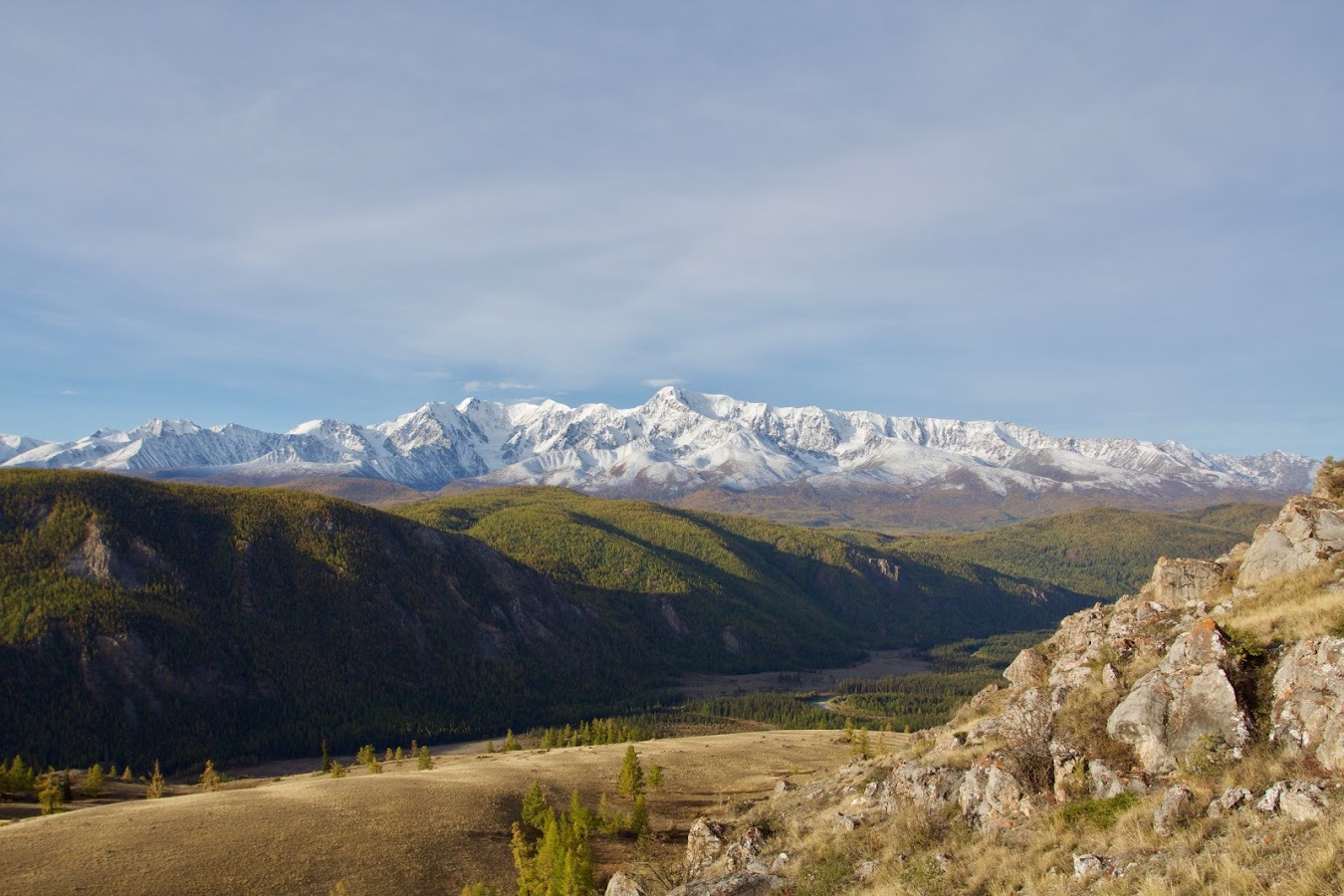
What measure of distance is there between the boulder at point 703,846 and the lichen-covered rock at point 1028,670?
1770cm

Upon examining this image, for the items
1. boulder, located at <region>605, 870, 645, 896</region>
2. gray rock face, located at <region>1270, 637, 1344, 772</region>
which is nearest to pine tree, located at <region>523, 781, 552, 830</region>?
boulder, located at <region>605, 870, 645, 896</region>

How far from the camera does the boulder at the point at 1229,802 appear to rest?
20.6 metres

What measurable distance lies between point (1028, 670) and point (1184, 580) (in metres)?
8.83

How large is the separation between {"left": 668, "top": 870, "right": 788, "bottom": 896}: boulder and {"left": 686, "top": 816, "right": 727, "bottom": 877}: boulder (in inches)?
412

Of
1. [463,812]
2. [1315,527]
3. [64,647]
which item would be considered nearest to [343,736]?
[64,647]

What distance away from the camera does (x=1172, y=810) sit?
21.4 m

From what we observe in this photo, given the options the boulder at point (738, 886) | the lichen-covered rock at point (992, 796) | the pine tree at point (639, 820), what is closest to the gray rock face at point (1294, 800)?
the lichen-covered rock at point (992, 796)

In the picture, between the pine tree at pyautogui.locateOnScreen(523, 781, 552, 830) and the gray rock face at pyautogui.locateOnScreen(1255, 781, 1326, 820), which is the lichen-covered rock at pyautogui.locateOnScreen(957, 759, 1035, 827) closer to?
the gray rock face at pyautogui.locateOnScreen(1255, 781, 1326, 820)

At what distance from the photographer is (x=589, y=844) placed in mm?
60250

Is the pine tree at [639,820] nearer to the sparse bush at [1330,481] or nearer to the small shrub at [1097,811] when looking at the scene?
the small shrub at [1097,811]

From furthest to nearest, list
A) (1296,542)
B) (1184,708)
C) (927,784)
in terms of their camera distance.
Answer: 1. (1296,542)
2. (927,784)
3. (1184,708)

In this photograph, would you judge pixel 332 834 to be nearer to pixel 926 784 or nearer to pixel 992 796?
pixel 926 784

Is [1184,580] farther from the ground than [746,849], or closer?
farther from the ground

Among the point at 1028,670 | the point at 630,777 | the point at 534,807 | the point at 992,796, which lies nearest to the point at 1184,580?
the point at 1028,670
